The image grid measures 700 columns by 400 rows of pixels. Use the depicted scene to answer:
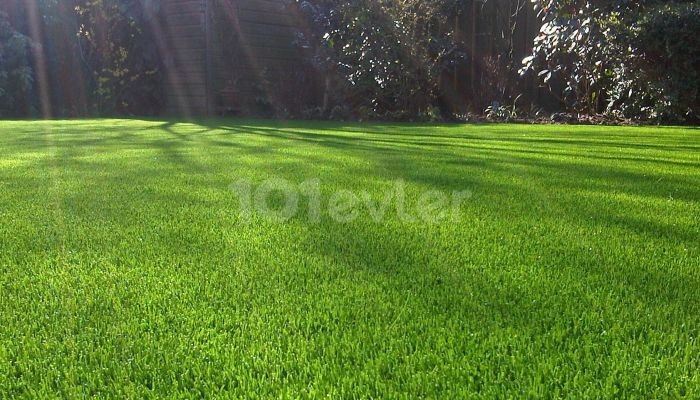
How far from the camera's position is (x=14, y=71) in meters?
9.77

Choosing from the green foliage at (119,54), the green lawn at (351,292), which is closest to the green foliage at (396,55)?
the green foliage at (119,54)

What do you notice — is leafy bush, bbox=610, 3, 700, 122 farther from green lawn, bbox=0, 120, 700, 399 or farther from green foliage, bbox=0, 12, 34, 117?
green foliage, bbox=0, 12, 34, 117

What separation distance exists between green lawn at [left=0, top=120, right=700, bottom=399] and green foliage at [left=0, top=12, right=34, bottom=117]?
8.17 m

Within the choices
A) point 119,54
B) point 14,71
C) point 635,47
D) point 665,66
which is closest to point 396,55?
point 635,47

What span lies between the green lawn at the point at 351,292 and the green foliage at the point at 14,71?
817cm

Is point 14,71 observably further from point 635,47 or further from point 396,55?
point 635,47

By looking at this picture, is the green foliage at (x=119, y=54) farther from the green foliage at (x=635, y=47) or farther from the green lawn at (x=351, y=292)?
the green lawn at (x=351, y=292)

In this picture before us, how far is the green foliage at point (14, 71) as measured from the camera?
32.1 feet

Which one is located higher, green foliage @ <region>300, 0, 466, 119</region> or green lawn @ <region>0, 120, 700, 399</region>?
green foliage @ <region>300, 0, 466, 119</region>

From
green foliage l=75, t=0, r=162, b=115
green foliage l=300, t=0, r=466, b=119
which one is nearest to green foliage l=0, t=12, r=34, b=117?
green foliage l=75, t=0, r=162, b=115

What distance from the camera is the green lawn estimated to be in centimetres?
98

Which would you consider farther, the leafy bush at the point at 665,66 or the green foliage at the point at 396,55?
the green foliage at the point at 396,55

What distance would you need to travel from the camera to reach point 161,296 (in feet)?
4.31

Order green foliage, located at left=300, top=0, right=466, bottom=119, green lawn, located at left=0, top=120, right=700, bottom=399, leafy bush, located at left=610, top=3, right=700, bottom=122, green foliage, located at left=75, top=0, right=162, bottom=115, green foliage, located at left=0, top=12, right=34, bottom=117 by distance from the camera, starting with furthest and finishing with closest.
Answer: green foliage, located at left=75, top=0, right=162, bottom=115
green foliage, located at left=0, top=12, right=34, bottom=117
green foliage, located at left=300, top=0, right=466, bottom=119
leafy bush, located at left=610, top=3, right=700, bottom=122
green lawn, located at left=0, top=120, right=700, bottom=399
